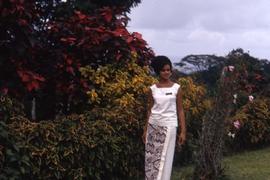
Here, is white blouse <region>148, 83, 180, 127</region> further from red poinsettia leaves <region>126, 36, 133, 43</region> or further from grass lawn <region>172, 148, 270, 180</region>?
red poinsettia leaves <region>126, 36, 133, 43</region>

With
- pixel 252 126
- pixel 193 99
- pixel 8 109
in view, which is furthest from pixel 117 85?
pixel 252 126

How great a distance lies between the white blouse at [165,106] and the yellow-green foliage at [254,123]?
4.47m

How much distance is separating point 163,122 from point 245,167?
3.03 m

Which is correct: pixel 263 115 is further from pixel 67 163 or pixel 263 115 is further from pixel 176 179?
pixel 67 163

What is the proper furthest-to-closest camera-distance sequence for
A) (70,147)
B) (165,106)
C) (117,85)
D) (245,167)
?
1. (245,167)
2. (117,85)
3. (70,147)
4. (165,106)

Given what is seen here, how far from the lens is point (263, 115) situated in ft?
36.4

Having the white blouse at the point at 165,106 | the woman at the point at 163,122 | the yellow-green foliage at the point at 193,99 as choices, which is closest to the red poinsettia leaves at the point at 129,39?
the yellow-green foliage at the point at 193,99

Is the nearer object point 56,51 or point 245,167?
point 56,51

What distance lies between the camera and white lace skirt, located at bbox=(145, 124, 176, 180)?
20.8 feet

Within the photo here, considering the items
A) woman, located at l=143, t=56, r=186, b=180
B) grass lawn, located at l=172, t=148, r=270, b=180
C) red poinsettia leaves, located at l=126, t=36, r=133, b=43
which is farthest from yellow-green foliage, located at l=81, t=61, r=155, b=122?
woman, located at l=143, t=56, r=186, b=180

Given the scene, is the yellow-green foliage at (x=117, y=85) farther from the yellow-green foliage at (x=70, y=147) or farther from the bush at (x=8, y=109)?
the bush at (x=8, y=109)

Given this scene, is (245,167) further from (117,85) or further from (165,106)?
(165,106)

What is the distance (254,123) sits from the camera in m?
10.9

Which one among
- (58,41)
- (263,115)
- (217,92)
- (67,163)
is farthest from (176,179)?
(263,115)
